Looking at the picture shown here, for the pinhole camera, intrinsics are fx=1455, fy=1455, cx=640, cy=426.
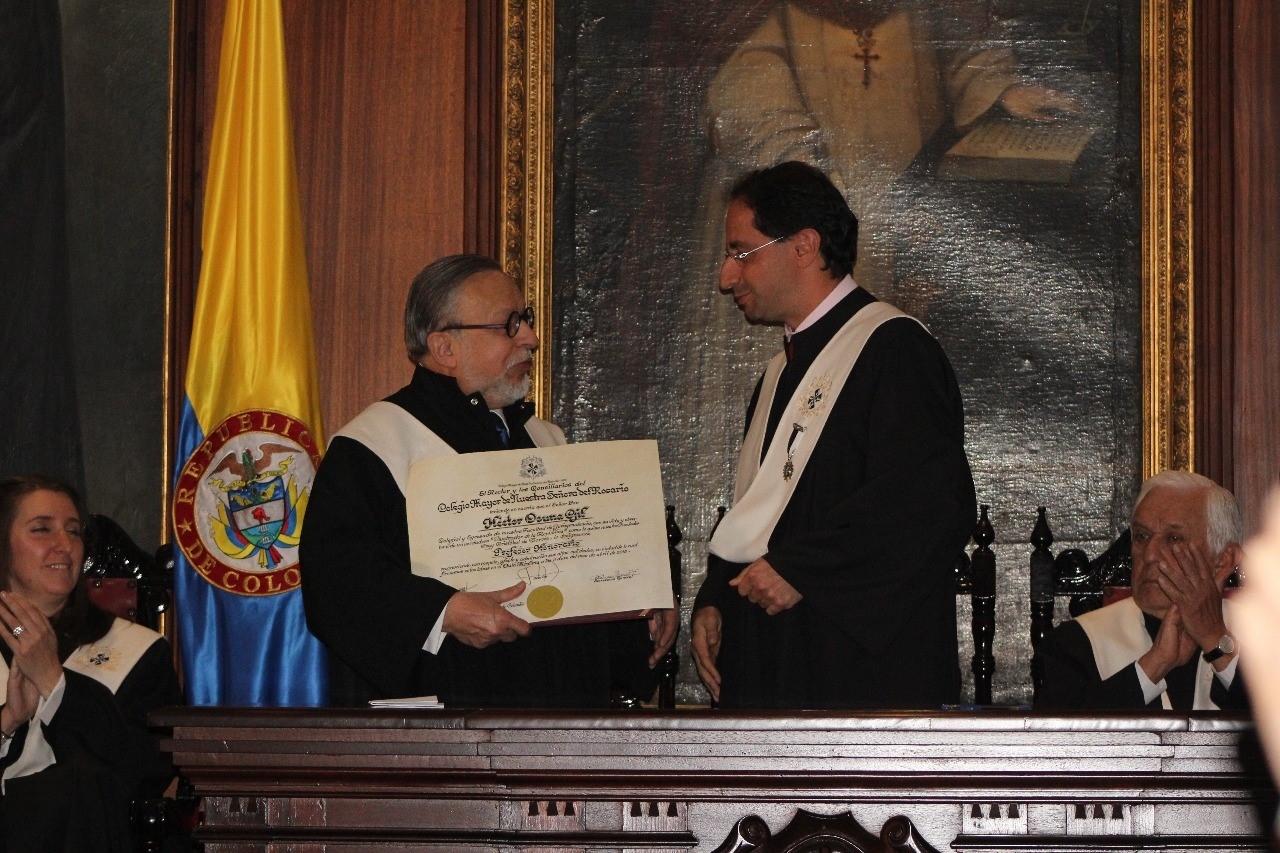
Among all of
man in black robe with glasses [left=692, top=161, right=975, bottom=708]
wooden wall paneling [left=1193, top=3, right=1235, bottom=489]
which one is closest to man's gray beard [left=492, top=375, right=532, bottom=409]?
man in black robe with glasses [left=692, top=161, right=975, bottom=708]

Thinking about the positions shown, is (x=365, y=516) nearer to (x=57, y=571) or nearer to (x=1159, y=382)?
(x=57, y=571)

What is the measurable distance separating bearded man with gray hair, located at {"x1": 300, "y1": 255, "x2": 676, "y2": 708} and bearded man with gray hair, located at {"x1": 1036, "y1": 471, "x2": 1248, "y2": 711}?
109 centimetres

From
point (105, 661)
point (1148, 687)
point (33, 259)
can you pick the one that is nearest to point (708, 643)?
point (1148, 687)

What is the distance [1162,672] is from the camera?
364 cm

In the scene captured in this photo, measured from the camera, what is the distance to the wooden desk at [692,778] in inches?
96.4

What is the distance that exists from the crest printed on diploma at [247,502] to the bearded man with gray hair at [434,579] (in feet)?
2.35

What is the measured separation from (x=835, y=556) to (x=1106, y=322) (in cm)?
209

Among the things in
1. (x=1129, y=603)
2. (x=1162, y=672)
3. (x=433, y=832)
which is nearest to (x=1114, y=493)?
(x=1129, y=603)

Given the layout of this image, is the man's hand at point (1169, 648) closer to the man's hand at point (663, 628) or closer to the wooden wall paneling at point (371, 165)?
the man's hand at point (663, 628)

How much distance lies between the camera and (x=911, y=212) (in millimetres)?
5027

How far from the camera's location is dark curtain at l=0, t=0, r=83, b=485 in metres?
5.08
